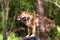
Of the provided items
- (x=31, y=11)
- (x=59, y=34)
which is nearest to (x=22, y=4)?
(x=31, y=11)

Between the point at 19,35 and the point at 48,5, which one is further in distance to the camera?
the point at 48,5

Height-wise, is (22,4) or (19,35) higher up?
(22,4)

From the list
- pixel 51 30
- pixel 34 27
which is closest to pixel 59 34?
pixel 51 30

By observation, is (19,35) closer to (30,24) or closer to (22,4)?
(30,24)

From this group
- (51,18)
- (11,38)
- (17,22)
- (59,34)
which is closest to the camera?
(11,38)

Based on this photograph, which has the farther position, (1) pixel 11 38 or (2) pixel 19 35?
(2) pixel 19 35

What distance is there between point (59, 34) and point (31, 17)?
2.96ft

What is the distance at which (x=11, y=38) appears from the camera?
17.3 feet

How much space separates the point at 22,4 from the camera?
6586mm

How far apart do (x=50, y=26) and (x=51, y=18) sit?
0.84m

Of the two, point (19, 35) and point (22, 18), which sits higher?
point (22, 18)

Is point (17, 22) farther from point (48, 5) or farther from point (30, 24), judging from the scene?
point (48, 5)

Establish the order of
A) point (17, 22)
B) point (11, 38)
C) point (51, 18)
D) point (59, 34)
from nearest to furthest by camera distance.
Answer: point (11, 38)
point (59, 34)
point (17, 22)
point (51, 18)

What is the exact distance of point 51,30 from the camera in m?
6.22
